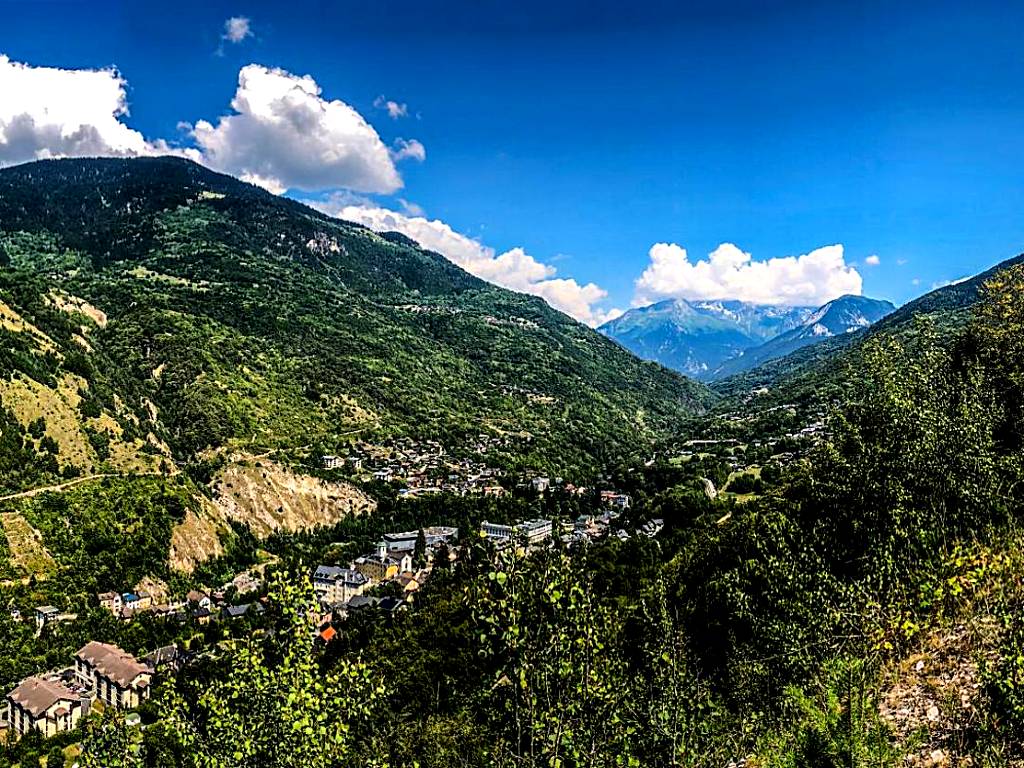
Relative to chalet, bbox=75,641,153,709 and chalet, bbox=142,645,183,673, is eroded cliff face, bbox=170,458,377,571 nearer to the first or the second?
chalet, bbox=142,645,183,673

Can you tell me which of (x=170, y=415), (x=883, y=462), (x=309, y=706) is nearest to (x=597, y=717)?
(x=309, y=706)

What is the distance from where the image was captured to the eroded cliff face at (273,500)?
8681cm

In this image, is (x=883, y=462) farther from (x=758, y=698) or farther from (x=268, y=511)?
(x=268, y=511)

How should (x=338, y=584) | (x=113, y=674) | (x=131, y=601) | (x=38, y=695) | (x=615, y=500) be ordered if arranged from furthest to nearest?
(x=615, y=500) → (x=338, y=584) → (x=131, y=601) → (x=113, y=674) → (x=38, y=695)

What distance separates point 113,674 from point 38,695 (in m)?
4.60

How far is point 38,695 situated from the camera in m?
44.2

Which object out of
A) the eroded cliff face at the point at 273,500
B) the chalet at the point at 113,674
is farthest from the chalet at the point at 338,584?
the eroded cliff face at the point at 273,500

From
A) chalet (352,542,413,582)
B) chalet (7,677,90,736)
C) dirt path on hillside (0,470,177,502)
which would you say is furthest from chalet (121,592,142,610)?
chalet (352,542,413,582)

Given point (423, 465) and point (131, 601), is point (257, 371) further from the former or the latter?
point (131, 601)

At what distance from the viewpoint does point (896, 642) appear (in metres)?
11.9

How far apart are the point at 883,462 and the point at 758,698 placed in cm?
562

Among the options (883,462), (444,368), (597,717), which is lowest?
(597,717)

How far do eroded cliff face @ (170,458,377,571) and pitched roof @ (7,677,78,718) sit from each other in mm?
34050

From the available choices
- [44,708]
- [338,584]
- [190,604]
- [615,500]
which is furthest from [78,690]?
[615,500]
